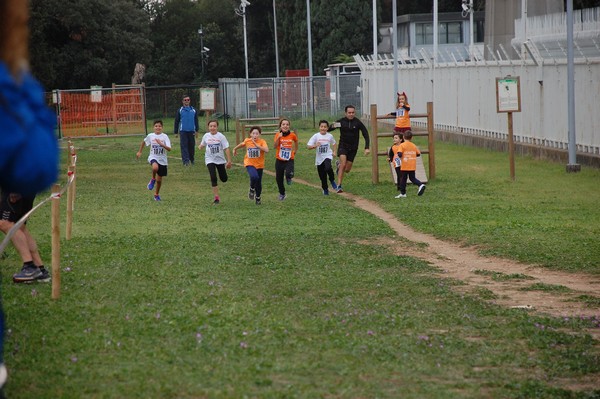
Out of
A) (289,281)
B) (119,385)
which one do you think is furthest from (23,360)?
(289,281)

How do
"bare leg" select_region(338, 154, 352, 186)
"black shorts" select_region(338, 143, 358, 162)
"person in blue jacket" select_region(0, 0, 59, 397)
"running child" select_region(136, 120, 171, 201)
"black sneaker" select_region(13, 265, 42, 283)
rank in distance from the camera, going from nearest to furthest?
"person in blue jacket" select_region(0, 0, 59, 397)
"black sneaker" select_region(13, 265, 42, 283)
"running child" select_region(136, 120, 171, 201)
"bare leg" select_region(338, 154, 352, 186)
"black shorts" select_region(338, 143, 358, 162)

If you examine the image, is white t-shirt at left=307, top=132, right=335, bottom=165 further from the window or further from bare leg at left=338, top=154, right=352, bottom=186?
the window

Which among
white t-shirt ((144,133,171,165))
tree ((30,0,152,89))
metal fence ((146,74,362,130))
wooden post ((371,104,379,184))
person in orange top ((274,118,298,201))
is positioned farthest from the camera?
tree ((30,0,152,89))

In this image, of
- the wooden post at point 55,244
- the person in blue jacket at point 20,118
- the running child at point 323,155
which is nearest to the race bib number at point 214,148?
the running child at point 323,155

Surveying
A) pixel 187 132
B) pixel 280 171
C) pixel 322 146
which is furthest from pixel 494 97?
pixel 280 171

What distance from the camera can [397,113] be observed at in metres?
27.4

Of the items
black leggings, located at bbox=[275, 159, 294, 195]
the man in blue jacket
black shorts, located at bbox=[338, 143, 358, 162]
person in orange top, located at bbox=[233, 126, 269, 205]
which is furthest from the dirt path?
the man in blue jacket

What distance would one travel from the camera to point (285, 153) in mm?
23391

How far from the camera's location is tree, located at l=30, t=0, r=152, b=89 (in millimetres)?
72438

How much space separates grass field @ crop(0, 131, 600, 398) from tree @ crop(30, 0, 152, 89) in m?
50.9

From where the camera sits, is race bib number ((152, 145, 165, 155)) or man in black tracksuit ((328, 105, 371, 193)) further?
man in black tracksuit ((328, 105, 371, 193))

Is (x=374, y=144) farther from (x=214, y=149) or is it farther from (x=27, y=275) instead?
(x=27, y=275)

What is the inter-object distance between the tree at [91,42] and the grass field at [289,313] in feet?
167

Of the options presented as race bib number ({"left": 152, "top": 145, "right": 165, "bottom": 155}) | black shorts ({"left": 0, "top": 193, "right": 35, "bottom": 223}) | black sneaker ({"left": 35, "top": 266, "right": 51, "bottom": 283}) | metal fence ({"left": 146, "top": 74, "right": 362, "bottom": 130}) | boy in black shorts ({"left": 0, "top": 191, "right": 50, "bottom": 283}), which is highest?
metal fence ({"left": 146, "top": 74, "right": 362, "bottom": 130})
